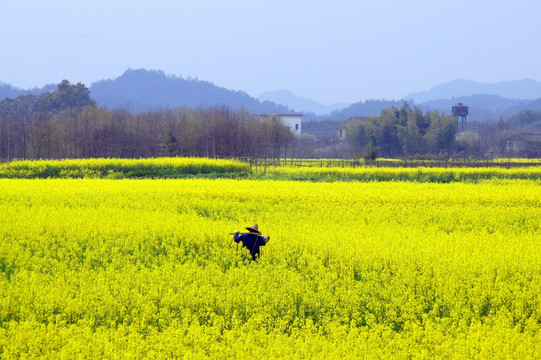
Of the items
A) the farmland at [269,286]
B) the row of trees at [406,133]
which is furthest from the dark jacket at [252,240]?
the row of trees at [406,133]

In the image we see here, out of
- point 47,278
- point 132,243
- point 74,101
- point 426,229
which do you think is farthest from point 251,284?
point 74,101

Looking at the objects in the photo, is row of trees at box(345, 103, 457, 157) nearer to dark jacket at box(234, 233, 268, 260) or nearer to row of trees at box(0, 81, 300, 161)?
row of trees at box(0, 81, 300, 161)

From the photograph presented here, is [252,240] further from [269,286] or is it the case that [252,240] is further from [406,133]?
[406,133]

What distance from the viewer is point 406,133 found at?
65.4 m

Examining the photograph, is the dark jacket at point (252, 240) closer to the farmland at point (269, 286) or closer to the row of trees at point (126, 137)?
the farmland at point (269, 286)

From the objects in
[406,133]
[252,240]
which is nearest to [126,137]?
[406,133]

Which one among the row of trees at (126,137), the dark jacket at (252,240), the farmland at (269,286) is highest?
the row of trees at (126,137)

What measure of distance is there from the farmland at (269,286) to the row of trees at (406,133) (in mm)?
51213

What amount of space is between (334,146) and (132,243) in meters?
71.0

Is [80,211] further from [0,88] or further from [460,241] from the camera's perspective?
[0,88]

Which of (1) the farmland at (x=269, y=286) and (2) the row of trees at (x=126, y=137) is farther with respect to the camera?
(2) the row of trees at (x=126, y=137)

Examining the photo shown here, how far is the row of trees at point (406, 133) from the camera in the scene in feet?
207

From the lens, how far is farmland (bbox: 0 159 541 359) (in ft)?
17.9

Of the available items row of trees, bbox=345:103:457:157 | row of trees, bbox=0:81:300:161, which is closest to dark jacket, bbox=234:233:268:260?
row of trees, bbox=0:81:300:161
